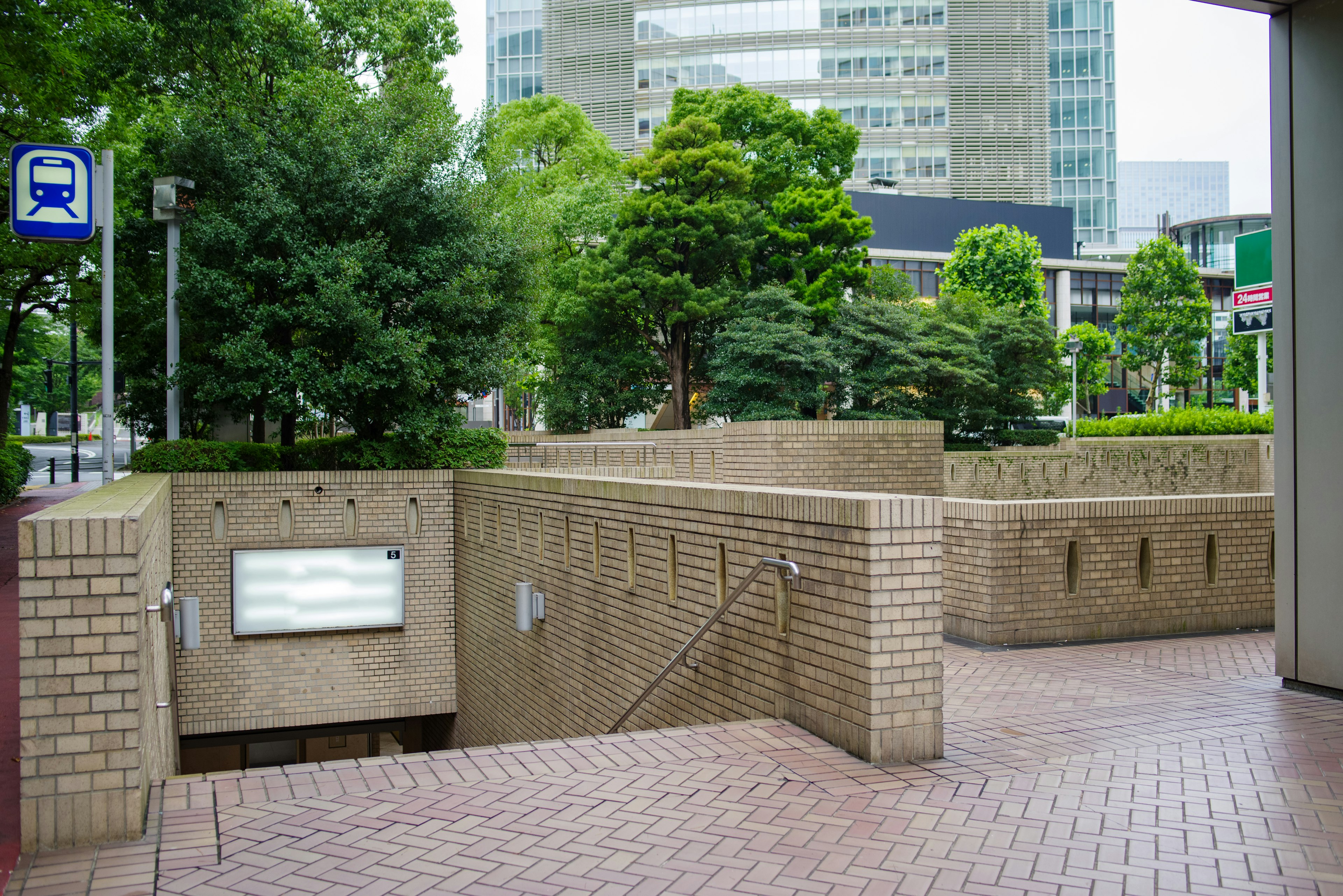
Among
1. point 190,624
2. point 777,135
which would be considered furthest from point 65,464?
point 190,624

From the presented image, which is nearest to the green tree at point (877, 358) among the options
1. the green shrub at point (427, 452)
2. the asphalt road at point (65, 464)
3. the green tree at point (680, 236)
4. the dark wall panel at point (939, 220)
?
the green tree at point (680, 236)

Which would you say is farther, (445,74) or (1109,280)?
(1109,280)

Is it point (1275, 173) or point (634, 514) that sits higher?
point (1275, 173)

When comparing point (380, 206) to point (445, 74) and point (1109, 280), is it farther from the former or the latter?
point (1109, 280)

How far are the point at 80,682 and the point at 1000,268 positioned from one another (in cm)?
4519

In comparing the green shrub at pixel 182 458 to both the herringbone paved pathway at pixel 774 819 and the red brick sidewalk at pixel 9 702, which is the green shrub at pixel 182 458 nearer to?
the red brick sidewalk at pixel 9 702

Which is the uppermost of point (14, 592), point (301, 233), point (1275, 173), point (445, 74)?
point (445, 74)

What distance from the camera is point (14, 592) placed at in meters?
12.4

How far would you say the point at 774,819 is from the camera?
4.29m

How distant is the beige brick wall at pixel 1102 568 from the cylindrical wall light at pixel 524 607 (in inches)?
170

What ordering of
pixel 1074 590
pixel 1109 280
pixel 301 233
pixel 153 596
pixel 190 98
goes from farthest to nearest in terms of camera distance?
A: 1. pixel 1109 280
2. pixel 190 98
3. pixel 301 233
4. pixel 1074 590
5. pixel 153 596

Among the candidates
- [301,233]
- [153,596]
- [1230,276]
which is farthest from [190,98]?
[1230,276]

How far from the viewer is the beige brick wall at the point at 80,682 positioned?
167 inches

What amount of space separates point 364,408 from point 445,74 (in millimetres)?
12849
